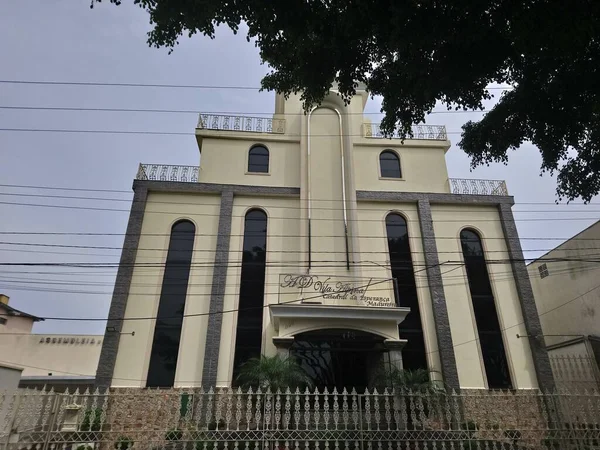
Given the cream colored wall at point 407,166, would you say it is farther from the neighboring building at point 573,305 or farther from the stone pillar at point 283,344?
the stone pillar at point 283,344

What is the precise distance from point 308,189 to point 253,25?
297 inches

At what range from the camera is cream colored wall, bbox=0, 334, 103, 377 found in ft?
61.6

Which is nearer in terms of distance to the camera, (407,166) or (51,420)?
(51,420)

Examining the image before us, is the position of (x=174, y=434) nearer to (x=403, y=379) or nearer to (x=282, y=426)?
(x=282, y=426)

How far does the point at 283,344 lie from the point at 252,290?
Answer: 238 centimetres

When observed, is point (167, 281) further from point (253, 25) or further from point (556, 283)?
point (556, 283)

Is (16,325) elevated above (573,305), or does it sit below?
below

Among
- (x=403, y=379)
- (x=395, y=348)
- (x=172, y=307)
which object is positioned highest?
(x=172, y=307)

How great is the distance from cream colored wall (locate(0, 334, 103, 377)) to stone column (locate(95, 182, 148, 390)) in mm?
10419

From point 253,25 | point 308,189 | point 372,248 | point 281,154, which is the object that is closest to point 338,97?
point 281,154

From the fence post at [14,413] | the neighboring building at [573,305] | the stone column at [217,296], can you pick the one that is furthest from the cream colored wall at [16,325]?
the neighboring building at [573,305]

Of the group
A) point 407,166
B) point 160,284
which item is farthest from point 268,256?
point 407,166

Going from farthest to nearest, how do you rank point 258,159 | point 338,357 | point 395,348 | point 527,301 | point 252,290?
point 258,159
point 527,301
point 252,290
point 338,357
point 395,348

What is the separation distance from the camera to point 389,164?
49.1 feet
